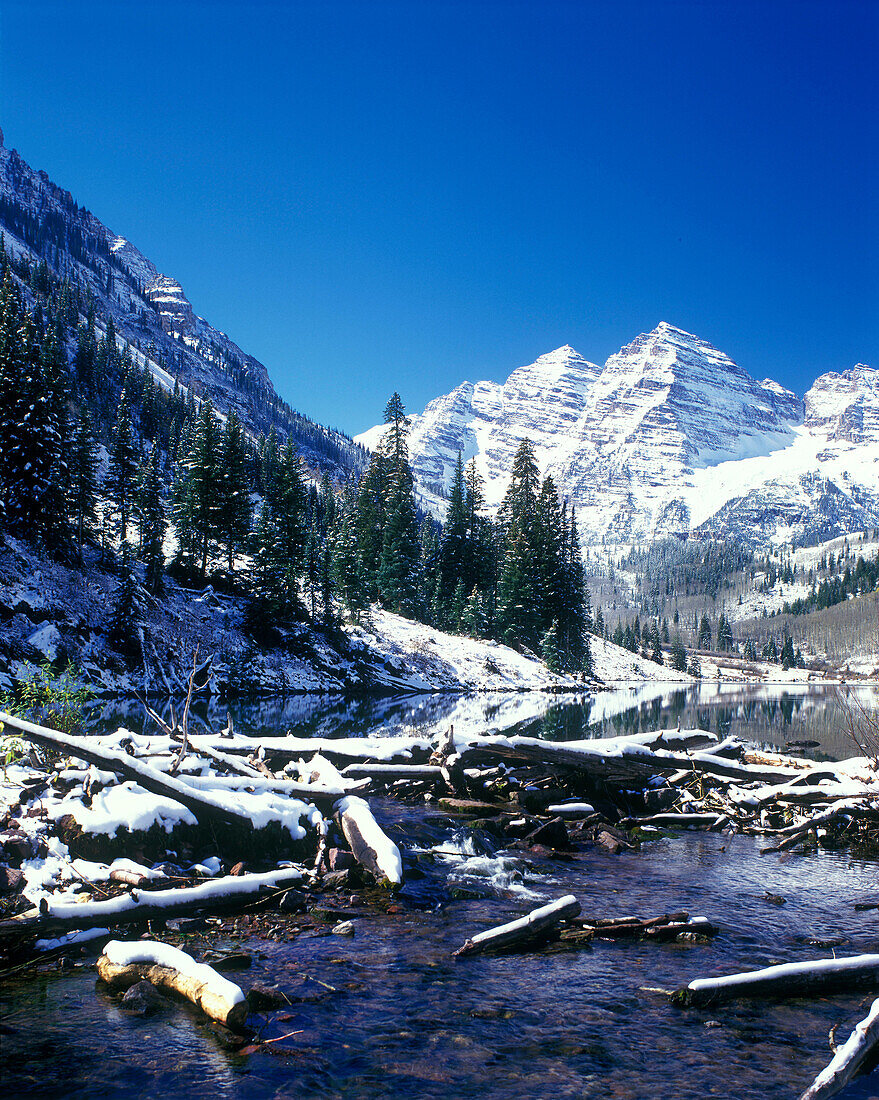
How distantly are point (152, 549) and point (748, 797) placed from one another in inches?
1710

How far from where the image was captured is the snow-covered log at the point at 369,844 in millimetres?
9305

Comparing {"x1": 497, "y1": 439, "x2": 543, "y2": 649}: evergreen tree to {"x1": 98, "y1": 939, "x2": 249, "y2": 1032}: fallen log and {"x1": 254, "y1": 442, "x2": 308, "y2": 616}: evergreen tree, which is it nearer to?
{"x1": 254, "y1": 442, "x2": 308, "y2": 616}: evergreen tree

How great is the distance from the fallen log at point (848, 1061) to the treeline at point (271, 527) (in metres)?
41.9

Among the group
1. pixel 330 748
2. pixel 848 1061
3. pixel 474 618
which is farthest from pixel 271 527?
pixel 848 1061

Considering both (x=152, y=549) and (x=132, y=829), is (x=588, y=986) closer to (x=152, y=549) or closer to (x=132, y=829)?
(x=132, y=829)

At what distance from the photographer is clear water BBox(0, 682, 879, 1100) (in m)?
4.97

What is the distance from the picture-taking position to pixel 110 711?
99.0 ft

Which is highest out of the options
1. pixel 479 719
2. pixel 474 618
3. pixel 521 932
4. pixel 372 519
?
pixel 372 519

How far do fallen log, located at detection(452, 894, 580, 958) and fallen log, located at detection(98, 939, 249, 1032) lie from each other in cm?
276

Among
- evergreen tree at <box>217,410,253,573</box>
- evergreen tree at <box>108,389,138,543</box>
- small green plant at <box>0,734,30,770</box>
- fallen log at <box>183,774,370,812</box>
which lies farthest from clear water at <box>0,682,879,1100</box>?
evergreen tree at <box>108,389,138,543</box>

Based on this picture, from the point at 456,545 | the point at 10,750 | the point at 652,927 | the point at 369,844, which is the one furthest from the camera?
the point at 456,545

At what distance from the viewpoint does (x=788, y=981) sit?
6406 mm

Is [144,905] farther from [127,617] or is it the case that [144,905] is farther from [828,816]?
[127,617]

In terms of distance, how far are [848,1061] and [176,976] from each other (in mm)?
5543
